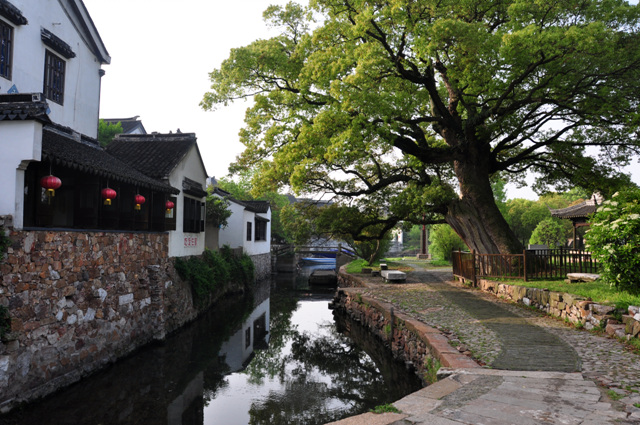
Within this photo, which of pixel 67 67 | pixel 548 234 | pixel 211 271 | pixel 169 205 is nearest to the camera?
pixel 67 67

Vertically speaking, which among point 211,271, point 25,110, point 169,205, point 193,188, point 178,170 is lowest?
point 211,271

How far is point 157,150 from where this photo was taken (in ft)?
51.3

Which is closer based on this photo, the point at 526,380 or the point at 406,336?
the point at 526,380

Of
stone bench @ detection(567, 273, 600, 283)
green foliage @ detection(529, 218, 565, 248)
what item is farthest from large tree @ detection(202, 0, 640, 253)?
green foliage @ detection(529, 218, 565, 248)

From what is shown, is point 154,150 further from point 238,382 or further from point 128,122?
point 128,122

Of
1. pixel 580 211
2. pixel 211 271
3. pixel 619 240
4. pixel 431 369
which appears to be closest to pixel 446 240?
pixel 580 211

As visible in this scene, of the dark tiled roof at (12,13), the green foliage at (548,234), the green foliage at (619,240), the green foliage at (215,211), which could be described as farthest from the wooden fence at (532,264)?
the green foliage at (548,234)

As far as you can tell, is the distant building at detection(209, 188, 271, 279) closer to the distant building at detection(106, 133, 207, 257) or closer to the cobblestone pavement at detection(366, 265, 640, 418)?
the distant building at detection(106, 133, 207, 257)

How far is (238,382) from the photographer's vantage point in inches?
372

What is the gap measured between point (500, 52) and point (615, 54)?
10.4 ft

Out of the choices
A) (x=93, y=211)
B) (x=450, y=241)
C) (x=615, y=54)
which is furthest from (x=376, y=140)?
(x=450, y=241)

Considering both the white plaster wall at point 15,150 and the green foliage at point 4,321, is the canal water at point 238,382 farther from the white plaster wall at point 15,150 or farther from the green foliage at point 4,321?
the white plaster wall at point 15,150

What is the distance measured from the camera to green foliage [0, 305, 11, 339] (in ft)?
21.1

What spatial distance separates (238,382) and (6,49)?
933cm
